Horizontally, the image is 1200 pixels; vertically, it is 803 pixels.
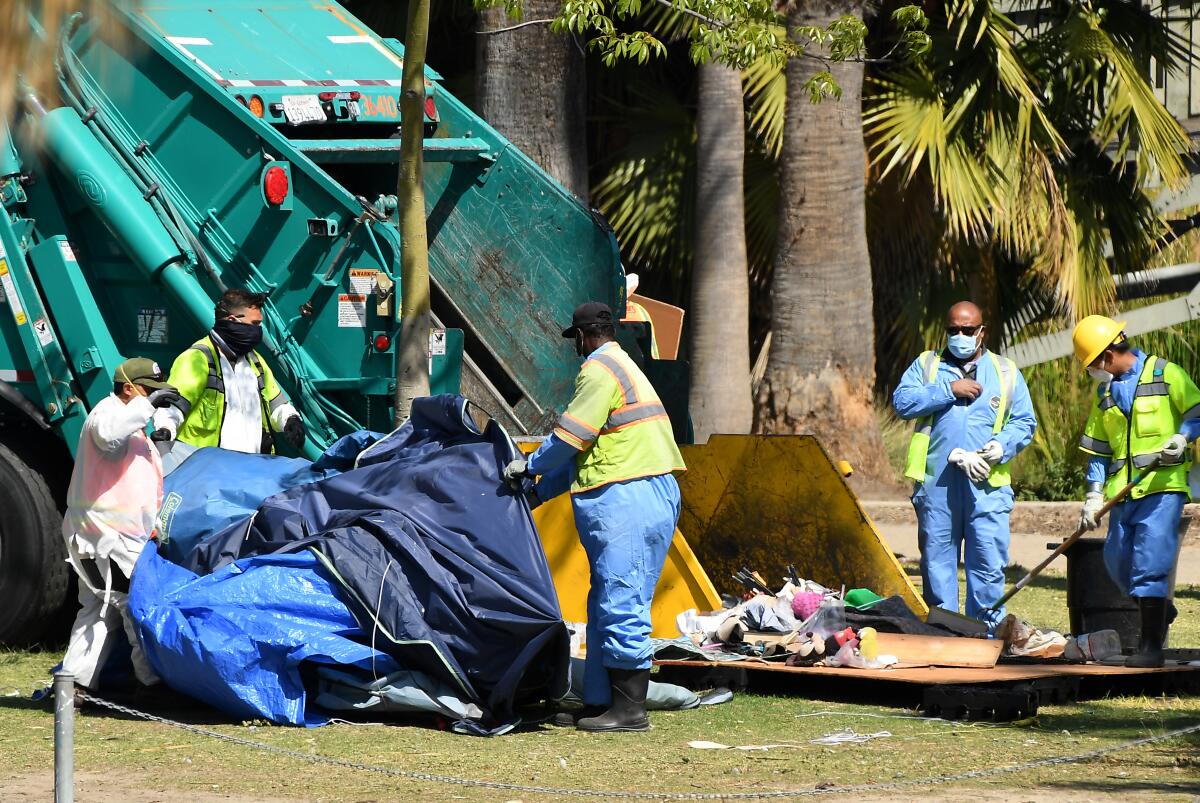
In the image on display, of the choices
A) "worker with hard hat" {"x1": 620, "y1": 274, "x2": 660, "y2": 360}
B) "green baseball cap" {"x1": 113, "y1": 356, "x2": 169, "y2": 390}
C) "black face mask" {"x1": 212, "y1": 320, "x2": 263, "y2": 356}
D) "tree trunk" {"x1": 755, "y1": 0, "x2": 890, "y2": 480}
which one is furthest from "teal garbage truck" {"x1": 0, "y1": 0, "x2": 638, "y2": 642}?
"tree trunk" {"x1": 755, "y1": 0, "x2": 890, "y2": 480}

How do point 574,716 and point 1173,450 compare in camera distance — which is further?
point 1173,450

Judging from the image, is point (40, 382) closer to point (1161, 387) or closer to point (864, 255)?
point (1161, 387)

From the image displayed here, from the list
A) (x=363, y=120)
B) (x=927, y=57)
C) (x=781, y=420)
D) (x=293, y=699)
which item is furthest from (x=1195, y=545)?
(x=293, y=699)

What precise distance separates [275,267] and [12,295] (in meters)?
1.14

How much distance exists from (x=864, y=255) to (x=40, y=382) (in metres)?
6.36

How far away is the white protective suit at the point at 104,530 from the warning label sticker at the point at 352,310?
1363 millimetres

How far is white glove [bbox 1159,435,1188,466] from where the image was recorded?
272 inches

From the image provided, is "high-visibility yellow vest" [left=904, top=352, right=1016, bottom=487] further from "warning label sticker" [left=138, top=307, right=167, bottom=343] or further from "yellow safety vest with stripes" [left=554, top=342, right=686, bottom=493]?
"warning label sticker" [left=138, top=307, right=167, bottom=343]

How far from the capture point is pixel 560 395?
8211 millimetres

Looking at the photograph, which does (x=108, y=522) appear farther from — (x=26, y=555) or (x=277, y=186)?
(x=277, y=186)

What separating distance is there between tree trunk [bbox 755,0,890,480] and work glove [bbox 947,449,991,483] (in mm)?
4395

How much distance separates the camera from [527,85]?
1095cm

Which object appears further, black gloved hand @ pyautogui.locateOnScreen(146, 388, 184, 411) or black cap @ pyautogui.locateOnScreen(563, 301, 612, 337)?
black gloved hand @ pyautogui.locateOnScreen(146, 388, 184, 411)

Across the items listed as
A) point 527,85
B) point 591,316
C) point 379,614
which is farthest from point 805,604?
point 527,85
